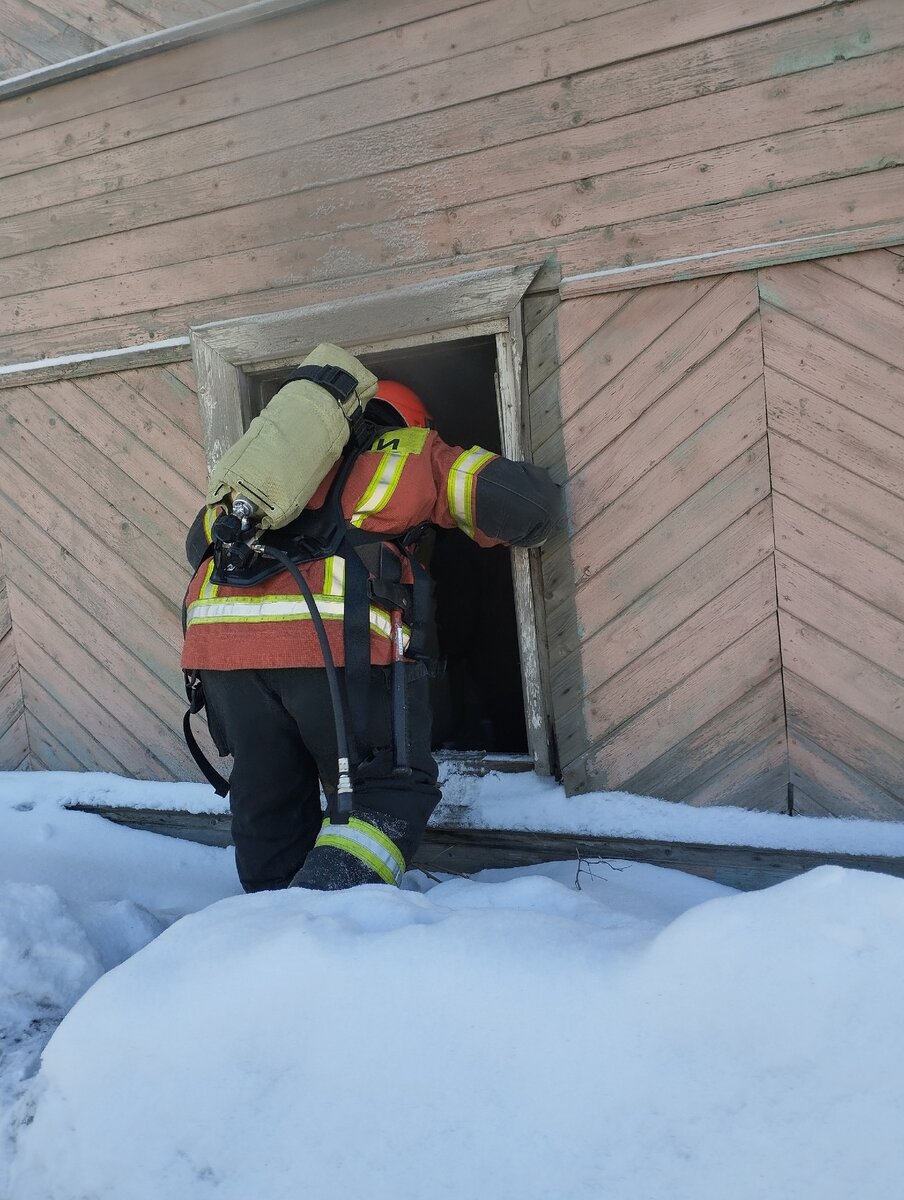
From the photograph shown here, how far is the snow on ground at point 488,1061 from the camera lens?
5.33 feet

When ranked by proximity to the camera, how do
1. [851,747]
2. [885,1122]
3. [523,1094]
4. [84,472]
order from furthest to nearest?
[84,472]
[851,747]
[523,1094]
[885,1122]

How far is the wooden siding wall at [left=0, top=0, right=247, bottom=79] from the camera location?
368cm

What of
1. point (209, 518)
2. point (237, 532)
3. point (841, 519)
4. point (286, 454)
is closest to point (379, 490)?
point (286, 454)

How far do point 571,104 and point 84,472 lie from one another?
8.68 feet

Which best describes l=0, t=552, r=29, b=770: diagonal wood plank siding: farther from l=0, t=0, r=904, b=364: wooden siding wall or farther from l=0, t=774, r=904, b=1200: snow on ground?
l=0, t=774, r=904, b=1200: snow on ground

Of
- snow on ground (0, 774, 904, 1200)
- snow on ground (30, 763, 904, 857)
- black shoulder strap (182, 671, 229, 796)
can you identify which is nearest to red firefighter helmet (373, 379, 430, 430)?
black shoulder strap (182, 671, 229, 796)

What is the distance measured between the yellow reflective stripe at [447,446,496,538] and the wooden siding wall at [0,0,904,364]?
76cm

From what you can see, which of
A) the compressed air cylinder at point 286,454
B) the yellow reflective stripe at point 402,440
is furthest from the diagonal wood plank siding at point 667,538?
the compressed air cylinder at point 286,454

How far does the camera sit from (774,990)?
1.75 m

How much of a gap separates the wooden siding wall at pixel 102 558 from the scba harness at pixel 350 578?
1.16 meters

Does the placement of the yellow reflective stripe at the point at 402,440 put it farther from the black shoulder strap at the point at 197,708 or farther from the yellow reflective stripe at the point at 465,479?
the black shoulder strap at the point at 197,708

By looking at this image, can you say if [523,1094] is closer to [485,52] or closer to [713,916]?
[713,916]

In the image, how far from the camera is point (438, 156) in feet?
11.0

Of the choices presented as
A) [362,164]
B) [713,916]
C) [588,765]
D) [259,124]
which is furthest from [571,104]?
[713,916]
